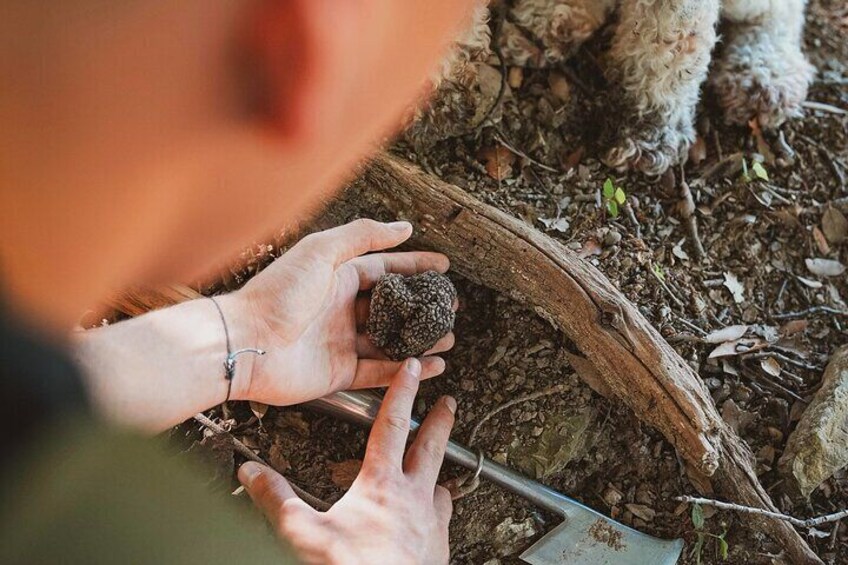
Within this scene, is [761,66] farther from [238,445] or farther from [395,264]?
[238,445]

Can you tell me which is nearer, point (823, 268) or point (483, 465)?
point (483, 465)

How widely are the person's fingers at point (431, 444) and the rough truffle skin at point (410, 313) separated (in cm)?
15

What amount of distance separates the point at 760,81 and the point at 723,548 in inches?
52.1

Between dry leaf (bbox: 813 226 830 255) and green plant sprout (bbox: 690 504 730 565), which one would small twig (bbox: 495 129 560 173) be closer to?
dry leaf (bbox: 813 226 830 255)

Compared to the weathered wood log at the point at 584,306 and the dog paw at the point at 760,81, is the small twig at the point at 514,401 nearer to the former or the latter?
the weathered wood log at the point at 584,306

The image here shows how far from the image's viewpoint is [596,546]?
166cm

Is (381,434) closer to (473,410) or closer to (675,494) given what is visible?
(473,410)

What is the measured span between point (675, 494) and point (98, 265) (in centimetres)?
151

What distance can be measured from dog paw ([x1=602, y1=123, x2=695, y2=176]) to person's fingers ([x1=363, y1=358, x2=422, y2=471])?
33.1 inches

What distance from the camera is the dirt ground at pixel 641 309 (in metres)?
1.70

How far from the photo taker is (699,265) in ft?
6.33

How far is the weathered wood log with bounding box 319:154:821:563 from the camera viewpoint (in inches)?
64.2

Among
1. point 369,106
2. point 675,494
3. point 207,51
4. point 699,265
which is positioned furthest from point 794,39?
point 207,51

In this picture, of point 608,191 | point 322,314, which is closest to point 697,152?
point 608,191
